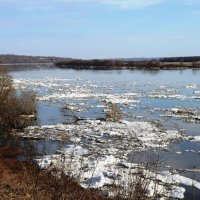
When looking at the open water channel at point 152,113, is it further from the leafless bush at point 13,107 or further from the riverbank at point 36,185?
the riverbank at point 36,185

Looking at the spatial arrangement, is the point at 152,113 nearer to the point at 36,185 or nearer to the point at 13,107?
the point at 13,107

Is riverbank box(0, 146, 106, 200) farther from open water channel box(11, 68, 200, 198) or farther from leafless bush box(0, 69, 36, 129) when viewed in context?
leafless bush box(0, 69, 36, 129)

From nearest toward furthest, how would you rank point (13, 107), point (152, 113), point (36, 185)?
point (36, 185)
point (13, 107)
point (152, 113)

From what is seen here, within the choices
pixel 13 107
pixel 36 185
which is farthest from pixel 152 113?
pixel 36 185

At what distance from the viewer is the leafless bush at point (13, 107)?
1923 cm

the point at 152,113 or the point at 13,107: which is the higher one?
the point at 13,107

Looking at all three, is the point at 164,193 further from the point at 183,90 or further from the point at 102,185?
the point at 183,90

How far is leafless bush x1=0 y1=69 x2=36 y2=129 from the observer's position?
1923 centimetres

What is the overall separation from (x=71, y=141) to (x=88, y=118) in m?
5.21

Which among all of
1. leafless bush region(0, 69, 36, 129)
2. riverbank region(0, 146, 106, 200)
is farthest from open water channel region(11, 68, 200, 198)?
riverbank region(0, 146, 106, 200)

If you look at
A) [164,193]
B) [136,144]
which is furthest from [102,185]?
[136,144]

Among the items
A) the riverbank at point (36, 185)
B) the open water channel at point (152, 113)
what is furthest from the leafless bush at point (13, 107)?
the riverbank at point (36, 185)

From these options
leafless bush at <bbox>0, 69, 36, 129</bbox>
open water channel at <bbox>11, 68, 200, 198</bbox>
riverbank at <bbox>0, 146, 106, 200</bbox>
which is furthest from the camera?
leafless bush at <bbox>0, 69, 36, 129</bbox>

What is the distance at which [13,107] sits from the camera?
19.8 m
